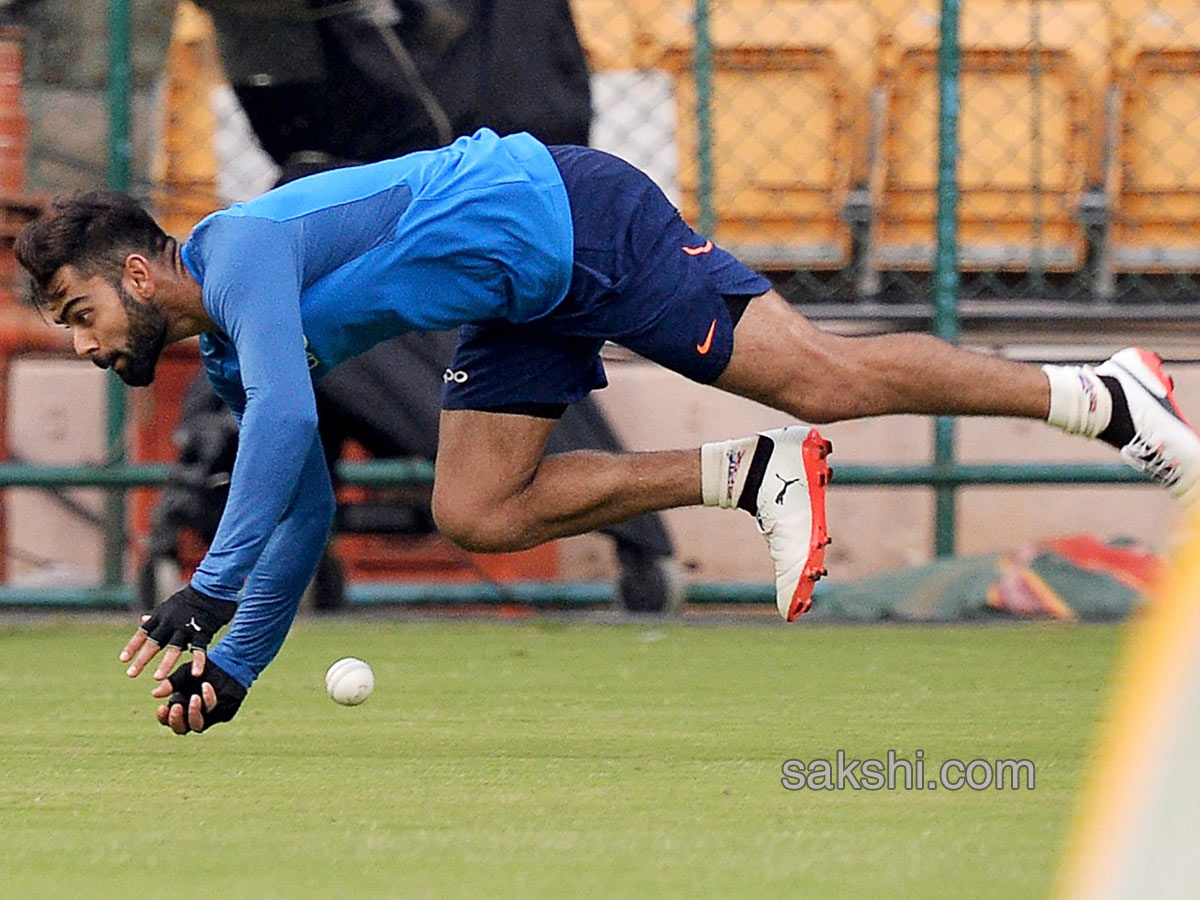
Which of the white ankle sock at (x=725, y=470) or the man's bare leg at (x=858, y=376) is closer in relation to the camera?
the man's bare leg at (x=858, y=376)

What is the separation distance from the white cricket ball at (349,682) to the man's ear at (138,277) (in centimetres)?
94

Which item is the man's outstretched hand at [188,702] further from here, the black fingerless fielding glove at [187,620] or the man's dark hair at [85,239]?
the man's dark hair at [85,239]

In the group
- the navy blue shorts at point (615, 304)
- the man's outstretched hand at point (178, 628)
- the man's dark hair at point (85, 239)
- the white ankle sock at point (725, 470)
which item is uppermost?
the man's dark hair at point (85, 239)

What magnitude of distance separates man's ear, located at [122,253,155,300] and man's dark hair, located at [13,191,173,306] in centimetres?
1

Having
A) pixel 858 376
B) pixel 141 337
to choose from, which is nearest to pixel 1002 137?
pixel 858 376

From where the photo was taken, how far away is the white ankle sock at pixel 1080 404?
4.03 meters

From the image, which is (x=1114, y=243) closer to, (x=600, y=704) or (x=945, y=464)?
(x=945, y=464)

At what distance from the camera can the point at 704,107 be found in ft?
23.9

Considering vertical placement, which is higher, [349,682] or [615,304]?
[615,304]

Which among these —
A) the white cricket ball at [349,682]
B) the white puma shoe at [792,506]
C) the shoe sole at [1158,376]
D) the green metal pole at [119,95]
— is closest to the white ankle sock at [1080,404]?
the shoe sole at [1158,376]

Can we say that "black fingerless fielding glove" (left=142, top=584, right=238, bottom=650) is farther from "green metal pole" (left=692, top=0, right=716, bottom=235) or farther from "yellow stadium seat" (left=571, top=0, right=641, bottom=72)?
"yellow stadium seat" (left=571, top=0, right=641, bottom=72)

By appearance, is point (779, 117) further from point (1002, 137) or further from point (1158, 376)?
point (1158, 376)

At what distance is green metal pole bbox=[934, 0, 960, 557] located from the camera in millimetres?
6895
